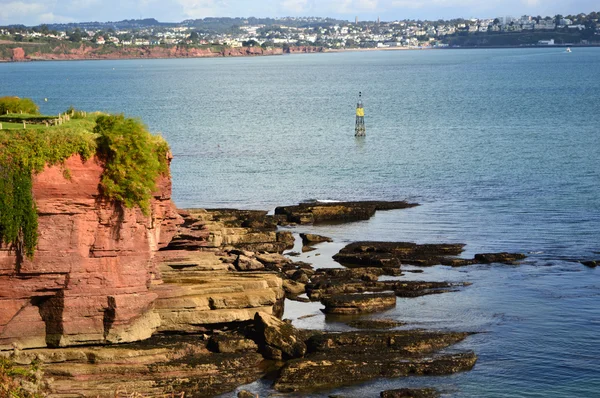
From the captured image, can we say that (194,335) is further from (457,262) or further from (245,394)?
(457,262)

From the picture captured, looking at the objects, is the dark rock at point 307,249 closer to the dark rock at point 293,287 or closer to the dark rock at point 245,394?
the dark rock at point 293,287

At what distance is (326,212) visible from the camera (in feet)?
158

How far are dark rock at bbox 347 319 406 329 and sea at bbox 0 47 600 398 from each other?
1.20 feet

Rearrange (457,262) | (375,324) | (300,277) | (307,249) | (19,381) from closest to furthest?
(19,381) → (375,324) → (300,277) → (457,262) → (307,249)

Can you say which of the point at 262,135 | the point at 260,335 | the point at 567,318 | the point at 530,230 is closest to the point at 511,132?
the point at 262,135

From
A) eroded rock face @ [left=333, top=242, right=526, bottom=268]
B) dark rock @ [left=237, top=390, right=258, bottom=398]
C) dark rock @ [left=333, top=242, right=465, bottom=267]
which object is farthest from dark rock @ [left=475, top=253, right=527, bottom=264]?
dark rock @ [left=237, top=390, right=258, bottom=398]

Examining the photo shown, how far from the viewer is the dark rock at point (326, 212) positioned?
4728 cm

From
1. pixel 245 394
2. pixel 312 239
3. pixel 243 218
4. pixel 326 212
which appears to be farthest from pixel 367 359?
pixel 326 212

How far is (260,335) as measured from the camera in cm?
2666

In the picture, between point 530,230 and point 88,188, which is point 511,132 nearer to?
point 530,230

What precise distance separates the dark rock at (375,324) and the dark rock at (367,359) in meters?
1.62

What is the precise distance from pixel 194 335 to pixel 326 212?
873 inches

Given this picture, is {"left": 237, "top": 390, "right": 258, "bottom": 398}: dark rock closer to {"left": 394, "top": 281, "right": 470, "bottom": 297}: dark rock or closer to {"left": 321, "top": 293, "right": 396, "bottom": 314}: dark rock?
{"left": 321, "top": 293, "right": 396, "bottom": 314}: dark rock

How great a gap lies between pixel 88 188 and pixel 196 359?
495cm
